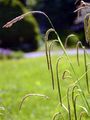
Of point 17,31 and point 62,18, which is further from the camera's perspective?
point 62,18

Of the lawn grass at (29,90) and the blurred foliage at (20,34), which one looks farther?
the blurred foliage at (20,34)

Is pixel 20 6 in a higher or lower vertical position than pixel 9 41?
higher

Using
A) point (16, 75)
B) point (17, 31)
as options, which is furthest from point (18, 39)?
point (16, 75)

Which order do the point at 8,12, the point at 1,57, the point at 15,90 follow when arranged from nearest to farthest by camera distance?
the point at 15,90 → the point at 1,57 → the point at 8,12

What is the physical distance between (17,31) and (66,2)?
6131 mm

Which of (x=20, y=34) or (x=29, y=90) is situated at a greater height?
(x=29, y=90)

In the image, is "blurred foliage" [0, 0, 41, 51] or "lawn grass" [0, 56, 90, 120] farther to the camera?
"blurred foliage" [0, 0, 41, 51]

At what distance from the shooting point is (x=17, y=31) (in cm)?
2803

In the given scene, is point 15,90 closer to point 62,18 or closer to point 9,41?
point 9,41

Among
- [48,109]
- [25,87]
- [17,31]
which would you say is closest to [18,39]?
[17,31]

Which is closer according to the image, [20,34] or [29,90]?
[29,90]

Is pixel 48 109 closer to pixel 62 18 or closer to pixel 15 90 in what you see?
pixel 15 90

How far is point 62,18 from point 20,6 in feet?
26.4

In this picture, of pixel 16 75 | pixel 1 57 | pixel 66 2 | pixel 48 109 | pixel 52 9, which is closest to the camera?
pixel 48 109
